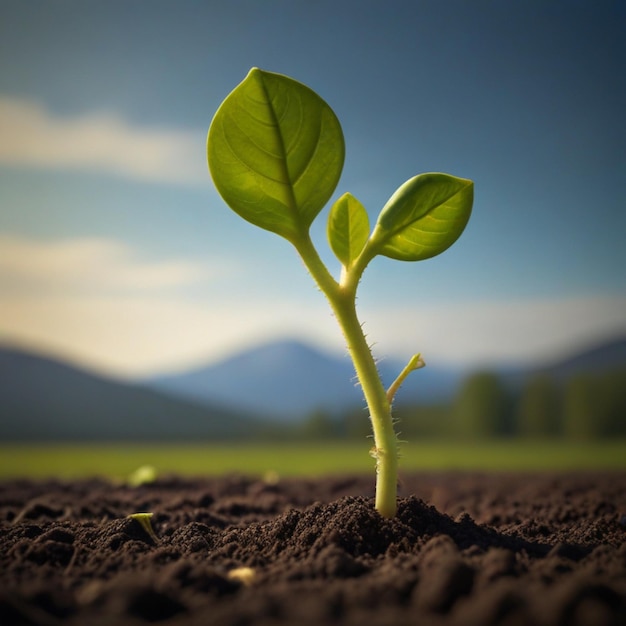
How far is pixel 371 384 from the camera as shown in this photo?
2064 millimetres

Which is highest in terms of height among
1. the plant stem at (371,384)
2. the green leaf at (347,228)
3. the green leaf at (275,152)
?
the green leaf at (275,152)

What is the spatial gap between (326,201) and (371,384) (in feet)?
2.04

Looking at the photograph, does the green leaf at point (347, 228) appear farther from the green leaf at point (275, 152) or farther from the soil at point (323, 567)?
the soil at point (323, 567)

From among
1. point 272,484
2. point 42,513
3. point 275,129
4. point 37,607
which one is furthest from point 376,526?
point 272,484

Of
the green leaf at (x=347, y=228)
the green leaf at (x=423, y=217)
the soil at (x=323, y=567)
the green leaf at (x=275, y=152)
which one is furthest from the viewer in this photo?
the green leaf at (x=347, y=228)

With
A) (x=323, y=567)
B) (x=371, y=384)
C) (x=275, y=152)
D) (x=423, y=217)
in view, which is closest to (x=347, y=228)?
(x=423, y=217)

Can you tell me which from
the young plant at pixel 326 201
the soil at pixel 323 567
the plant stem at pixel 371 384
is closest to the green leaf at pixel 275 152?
the young plant at pixel 326 201

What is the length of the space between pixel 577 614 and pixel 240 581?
2.53ft

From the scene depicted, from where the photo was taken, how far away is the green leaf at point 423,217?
205cm

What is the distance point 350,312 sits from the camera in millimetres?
2084

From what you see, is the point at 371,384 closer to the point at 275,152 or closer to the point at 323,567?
the point at 323,567

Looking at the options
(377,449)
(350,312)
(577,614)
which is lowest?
(577,614)

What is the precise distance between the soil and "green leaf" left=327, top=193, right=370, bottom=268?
848 millimetres

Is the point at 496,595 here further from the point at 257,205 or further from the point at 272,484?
the point at 272,484
